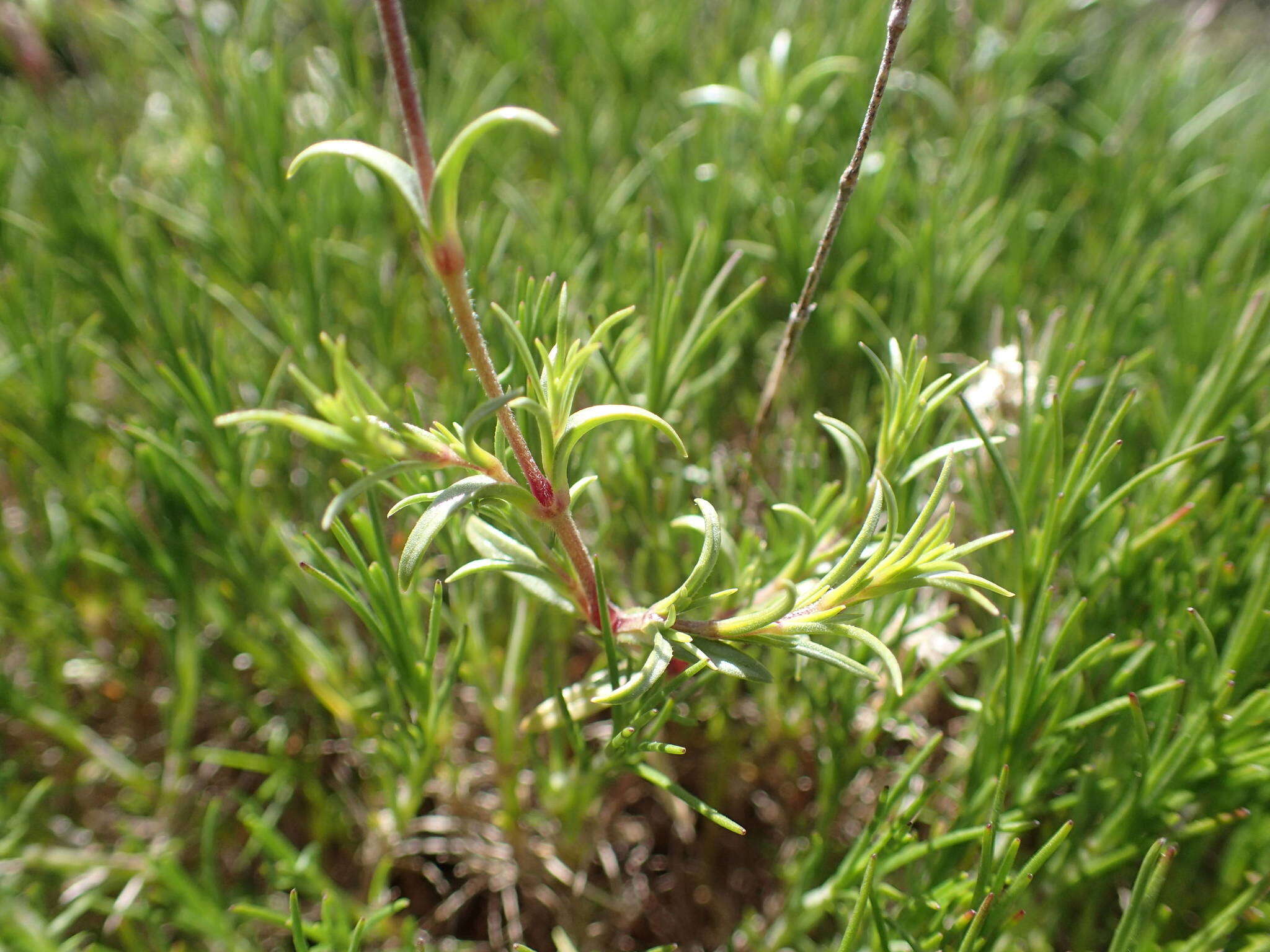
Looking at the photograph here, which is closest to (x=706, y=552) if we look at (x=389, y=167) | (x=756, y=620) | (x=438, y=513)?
(x=756, y=620)

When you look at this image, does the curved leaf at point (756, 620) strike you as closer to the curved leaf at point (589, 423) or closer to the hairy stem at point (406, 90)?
the curved leaf at point (589, 423)

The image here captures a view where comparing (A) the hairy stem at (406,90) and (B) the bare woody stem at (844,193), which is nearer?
(A) the hairy stem at (406,90)

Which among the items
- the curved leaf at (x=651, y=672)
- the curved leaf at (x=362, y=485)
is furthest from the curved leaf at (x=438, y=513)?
the curved leaf at (x=651, y=672)

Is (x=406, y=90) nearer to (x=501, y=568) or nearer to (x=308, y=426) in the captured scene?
(x=308, y=426)

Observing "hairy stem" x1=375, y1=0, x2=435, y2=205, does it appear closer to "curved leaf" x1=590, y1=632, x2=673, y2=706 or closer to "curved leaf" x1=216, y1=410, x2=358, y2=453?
"curved leaf" x1=216, y1=410, x2=358, y2=453

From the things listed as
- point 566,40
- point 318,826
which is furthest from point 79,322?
point 566,40

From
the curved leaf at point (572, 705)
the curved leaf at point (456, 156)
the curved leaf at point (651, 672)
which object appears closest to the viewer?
the curved leaf at point (456, 156)

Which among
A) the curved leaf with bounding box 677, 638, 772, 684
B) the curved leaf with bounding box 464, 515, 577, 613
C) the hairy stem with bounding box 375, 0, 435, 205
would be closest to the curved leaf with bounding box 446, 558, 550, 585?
the curved leaf with bounding box 464, 515, 577, 613
